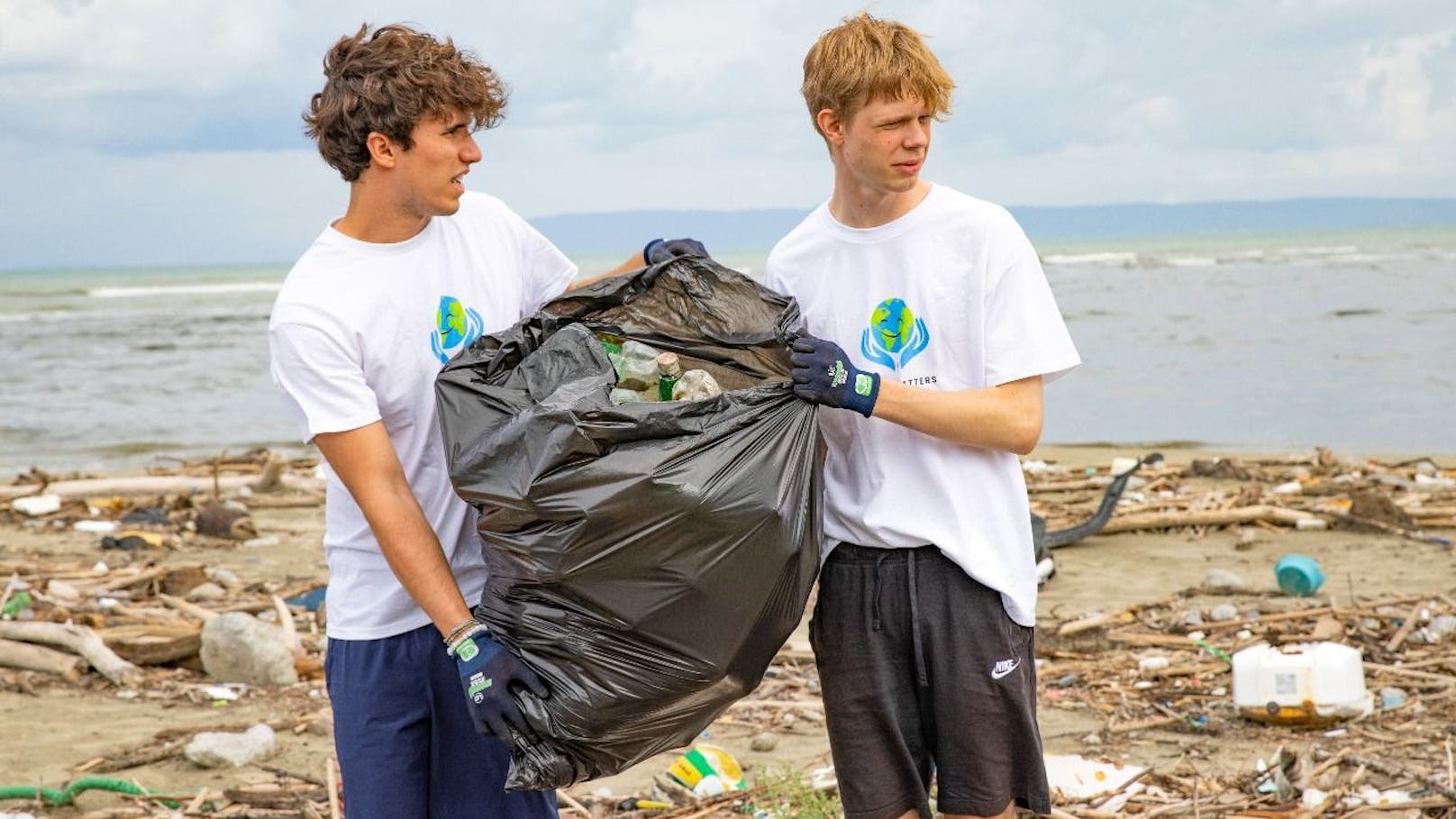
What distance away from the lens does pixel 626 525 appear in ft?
8.31

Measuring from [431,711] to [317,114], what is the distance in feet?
4.04

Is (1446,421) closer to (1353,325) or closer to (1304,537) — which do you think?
(1304,537)

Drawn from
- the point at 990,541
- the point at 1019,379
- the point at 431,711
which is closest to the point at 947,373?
the point at 1019,379

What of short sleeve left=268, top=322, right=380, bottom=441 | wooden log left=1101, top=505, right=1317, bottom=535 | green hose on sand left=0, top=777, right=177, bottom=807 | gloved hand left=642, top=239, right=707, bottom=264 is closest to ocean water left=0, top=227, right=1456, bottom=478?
wooden log left=1101, top=505, right=1317, bottom=535

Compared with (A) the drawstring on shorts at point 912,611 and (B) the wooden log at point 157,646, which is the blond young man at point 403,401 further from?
(B) the wooden log at point 157,646

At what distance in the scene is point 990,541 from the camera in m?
→ 2.83

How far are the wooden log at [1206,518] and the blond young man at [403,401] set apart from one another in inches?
240

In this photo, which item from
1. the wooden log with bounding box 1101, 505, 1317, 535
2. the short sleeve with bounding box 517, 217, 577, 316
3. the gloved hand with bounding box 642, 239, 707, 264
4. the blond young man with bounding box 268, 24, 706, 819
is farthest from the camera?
the wooden log with bounding box 1101, 505, 1317, 535

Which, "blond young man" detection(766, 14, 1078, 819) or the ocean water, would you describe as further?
the ocean water

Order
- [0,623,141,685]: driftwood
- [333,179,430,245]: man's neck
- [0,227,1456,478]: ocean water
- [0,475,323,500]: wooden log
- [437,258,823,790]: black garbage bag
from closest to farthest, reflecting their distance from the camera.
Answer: [437,258,823,790]: black garbage bag, [333,179,430,245]: man's neck, [0,623,141,685]: driftwood, [0,475,323,500]: wooden log, [0,227,1456,478]: ocean water

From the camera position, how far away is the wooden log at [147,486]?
34.4ft

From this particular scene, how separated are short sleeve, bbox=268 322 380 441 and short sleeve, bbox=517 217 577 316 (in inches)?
18.8

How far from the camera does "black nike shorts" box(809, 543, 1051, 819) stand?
2.84 meters

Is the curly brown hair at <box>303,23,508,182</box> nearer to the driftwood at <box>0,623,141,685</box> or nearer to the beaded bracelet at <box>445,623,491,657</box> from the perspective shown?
the beaded bracelet at <box>445,623,491,657</box>
